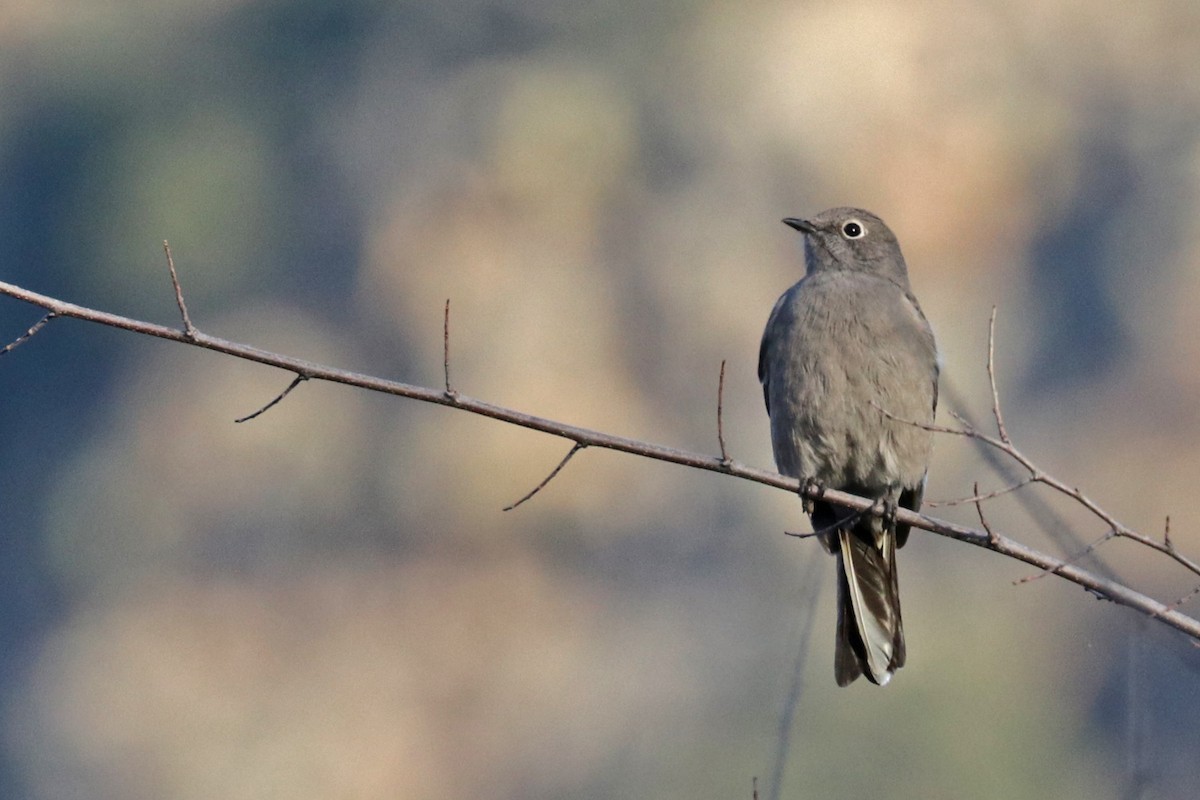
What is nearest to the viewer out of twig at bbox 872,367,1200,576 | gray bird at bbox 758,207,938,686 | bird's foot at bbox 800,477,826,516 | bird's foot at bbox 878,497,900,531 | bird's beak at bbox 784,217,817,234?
twig at bbox 872,367,1200,576

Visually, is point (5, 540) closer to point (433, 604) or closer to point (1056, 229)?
point (433, 604)

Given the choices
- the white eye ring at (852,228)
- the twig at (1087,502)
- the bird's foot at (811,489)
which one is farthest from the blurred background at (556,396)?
the twig at (1087,502)

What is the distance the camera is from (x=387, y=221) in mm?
41031

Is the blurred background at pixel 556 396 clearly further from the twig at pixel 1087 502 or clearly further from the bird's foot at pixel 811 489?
the twig at pixel 1087 502

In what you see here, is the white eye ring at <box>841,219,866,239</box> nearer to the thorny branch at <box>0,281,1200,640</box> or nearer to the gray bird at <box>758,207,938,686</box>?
the gray bird at <box>758,207,938,686</box>

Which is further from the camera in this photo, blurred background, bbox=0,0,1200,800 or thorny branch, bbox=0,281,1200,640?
blurred background, bbox=0,0,1200,800

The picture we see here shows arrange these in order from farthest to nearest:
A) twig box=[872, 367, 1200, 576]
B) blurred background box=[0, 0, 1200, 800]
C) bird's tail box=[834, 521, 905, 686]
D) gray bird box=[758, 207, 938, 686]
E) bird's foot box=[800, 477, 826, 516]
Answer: blurred background box=[0, 0, 1200, 800], gray bird box=[758, 207, 938, 686], bird's tail box=[834, 521, 905, 686], bird's foot box=[800, 477, 826, 516], twig box=[872, 367, 1200, 576]

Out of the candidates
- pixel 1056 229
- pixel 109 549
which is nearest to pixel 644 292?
pixel 1056 229

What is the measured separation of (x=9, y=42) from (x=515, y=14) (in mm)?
15872

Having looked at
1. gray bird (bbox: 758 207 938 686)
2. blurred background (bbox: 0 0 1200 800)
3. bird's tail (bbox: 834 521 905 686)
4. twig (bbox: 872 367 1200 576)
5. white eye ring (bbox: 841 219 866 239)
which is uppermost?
twig (bbox: 872 367 1200 576)

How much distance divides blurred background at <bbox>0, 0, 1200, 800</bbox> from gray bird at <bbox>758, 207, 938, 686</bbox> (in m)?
17.1

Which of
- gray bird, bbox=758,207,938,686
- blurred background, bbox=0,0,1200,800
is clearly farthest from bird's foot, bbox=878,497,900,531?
blurred background, bbox=0,0,1200,800

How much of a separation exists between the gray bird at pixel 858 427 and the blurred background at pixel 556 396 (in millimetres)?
17111

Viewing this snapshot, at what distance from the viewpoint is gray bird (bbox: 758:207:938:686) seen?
7.14 meters
